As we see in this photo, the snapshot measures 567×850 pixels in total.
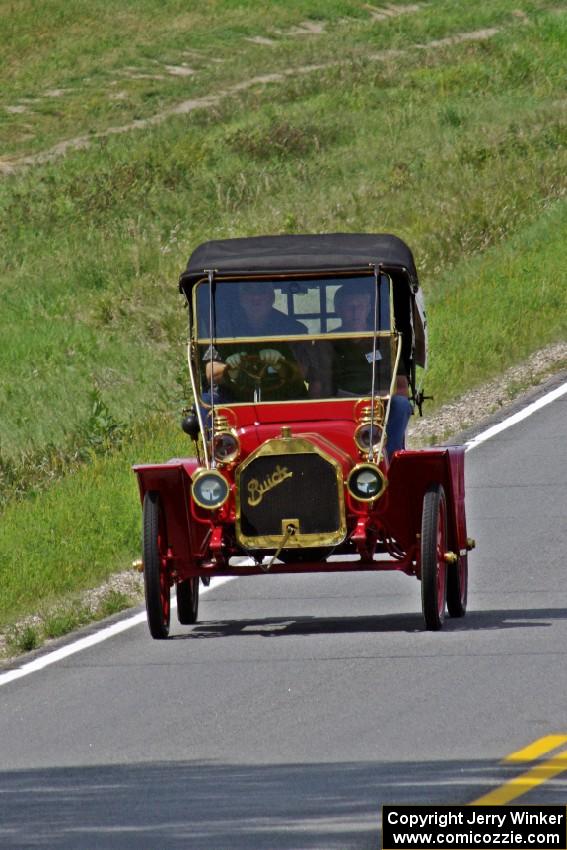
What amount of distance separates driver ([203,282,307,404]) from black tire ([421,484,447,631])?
121cm

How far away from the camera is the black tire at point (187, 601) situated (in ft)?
39.6

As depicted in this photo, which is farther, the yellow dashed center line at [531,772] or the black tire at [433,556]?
the black tire at [433,556]

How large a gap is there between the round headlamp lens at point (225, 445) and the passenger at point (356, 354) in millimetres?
820

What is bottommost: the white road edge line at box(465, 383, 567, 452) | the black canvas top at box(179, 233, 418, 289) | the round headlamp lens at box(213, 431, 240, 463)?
the white road edge line at box(465, 383, 567, 452)

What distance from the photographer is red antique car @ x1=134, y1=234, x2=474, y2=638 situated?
1119cm

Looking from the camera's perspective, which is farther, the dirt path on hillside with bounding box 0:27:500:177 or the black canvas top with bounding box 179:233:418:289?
the dirt path on hillside with bounding box 0:27:500:177

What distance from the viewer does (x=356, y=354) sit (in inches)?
475

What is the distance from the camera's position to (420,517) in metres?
11.4

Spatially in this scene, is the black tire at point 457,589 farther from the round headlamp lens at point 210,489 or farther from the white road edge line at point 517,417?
the white road edge line at point 517,417

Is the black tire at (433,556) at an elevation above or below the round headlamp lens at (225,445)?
below

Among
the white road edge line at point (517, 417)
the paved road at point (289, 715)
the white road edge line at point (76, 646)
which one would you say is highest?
the paved road at point (289, 715)

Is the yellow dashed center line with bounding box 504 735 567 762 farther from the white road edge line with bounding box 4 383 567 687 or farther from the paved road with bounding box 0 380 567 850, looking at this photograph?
the white road edge line with bounding box 4 383 567 687

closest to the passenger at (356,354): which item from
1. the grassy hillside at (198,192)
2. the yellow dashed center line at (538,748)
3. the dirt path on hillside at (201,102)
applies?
the grassy hillside at (198,192)

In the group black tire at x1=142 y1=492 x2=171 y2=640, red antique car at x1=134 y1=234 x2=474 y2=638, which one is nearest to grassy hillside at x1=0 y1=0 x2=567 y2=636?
black tire at x1=142 y1=492 x2=171 y2=640
